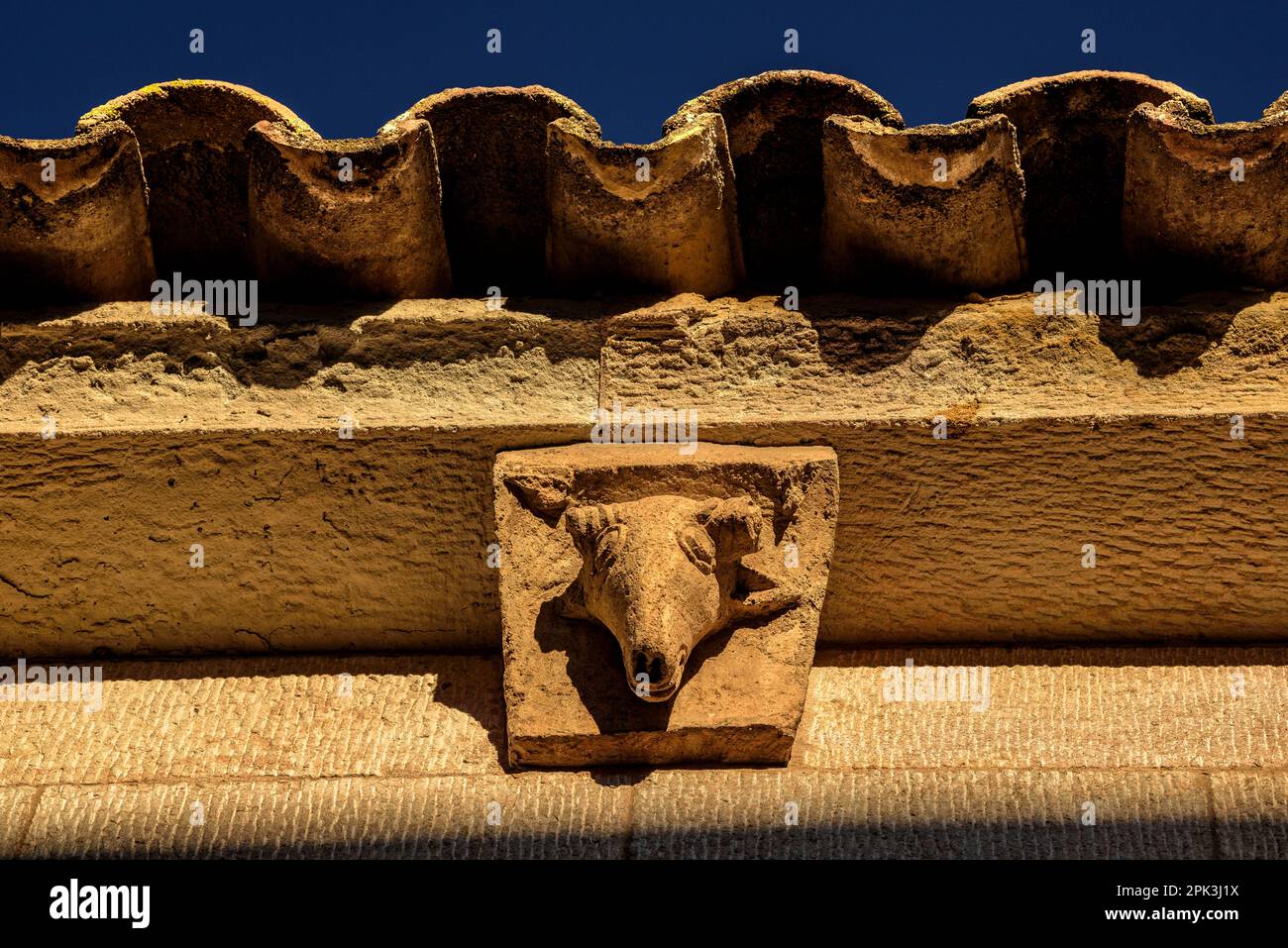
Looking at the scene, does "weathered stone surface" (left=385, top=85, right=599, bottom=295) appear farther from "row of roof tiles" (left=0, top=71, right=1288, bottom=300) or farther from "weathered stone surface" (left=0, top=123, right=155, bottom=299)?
"weathered stone surface" (left=0, top=123, right=155, bottom=299)

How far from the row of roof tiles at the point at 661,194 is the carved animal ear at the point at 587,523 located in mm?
617

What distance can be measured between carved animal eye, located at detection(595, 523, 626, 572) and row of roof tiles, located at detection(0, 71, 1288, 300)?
691 mm

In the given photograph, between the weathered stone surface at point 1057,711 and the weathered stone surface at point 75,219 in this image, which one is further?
the weathered stone surface at point 75,219

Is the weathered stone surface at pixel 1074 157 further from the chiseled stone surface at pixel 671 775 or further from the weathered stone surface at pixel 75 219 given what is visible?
the weathered stone surface at pixel 75 219

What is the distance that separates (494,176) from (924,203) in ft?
2.96

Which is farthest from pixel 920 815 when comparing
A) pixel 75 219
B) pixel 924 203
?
pixel 75 219

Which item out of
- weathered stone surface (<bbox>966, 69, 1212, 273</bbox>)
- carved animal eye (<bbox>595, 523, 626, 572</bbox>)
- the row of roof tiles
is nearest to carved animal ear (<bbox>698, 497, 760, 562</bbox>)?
carved animal eye (<bbox>595, 523, 626, 572</bbox>)

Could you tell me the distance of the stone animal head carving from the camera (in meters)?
2.44

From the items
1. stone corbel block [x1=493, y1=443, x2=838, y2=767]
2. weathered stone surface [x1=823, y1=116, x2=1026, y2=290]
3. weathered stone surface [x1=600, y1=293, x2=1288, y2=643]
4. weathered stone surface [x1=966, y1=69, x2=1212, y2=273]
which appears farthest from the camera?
weathered stone surface [x1=966, y1=69, x2=1212, y2=273]

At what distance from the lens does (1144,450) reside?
2.77 m

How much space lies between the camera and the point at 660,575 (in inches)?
98.5

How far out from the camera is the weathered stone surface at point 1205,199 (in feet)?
9.31

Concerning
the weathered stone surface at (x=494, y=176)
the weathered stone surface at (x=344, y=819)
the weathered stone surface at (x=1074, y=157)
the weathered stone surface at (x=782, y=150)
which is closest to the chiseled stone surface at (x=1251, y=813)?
the weathered stone surface at (x=344, y=819)

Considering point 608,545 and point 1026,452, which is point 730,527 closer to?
point 608,545
